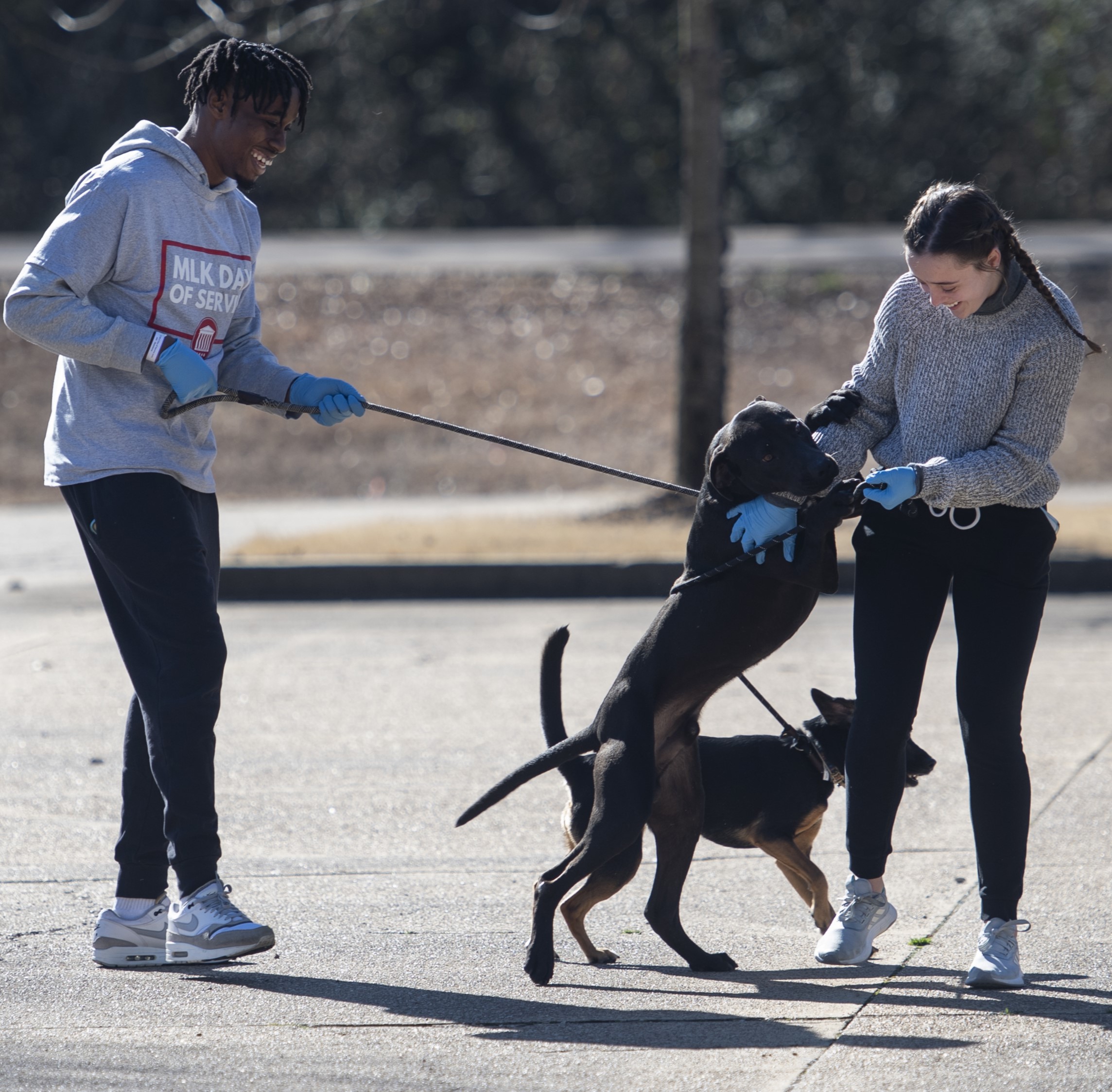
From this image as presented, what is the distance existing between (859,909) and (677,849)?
0.45 m

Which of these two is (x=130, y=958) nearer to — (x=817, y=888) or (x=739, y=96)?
(x=817, y=888)

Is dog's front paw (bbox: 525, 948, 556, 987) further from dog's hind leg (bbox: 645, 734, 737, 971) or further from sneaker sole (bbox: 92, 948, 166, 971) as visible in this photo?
sneaker sole (bbox: 92, 948, 166, 971)

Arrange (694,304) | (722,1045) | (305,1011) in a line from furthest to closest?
(694,304) < (305,1011) < (722,1045)

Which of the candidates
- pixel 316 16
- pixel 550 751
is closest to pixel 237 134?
pixel 550 751

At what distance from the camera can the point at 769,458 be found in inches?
132

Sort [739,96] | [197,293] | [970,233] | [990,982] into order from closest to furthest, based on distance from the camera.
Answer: [970,233] < [990,982] < [197,293] < [739,96]

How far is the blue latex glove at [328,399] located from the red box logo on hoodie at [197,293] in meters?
0.24

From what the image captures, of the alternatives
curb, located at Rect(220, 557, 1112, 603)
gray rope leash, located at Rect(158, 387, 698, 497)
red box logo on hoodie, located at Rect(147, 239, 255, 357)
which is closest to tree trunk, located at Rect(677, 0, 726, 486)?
curb, located at Rect(220, 557, 1112, 603)

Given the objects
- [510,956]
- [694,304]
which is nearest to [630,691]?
[510,956]

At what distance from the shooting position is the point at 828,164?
26.3m

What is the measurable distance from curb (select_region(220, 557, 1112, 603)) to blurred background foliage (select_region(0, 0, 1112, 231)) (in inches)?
683

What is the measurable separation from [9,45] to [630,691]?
2518 centimetres

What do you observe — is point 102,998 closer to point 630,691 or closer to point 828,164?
point 630,691

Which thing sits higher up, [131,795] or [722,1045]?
[131,795]
